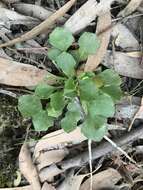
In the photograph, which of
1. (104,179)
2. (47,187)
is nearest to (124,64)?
(104,179)

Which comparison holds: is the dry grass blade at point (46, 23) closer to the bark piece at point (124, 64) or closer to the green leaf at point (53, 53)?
the green leaf at point (53, 53)

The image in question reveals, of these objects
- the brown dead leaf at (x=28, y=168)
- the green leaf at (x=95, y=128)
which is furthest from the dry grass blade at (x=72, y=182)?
the green leaf at (x=95, y=128)

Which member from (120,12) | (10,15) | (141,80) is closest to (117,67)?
(141,80)

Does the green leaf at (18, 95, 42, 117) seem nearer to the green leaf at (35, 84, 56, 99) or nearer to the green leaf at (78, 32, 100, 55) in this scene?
the green leaf at (35, 84, 56, 99)

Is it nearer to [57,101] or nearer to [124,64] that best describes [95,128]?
[57,101]

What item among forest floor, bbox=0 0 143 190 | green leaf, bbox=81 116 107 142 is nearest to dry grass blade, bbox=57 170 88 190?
forest floor, bbox=0 0 143 190
